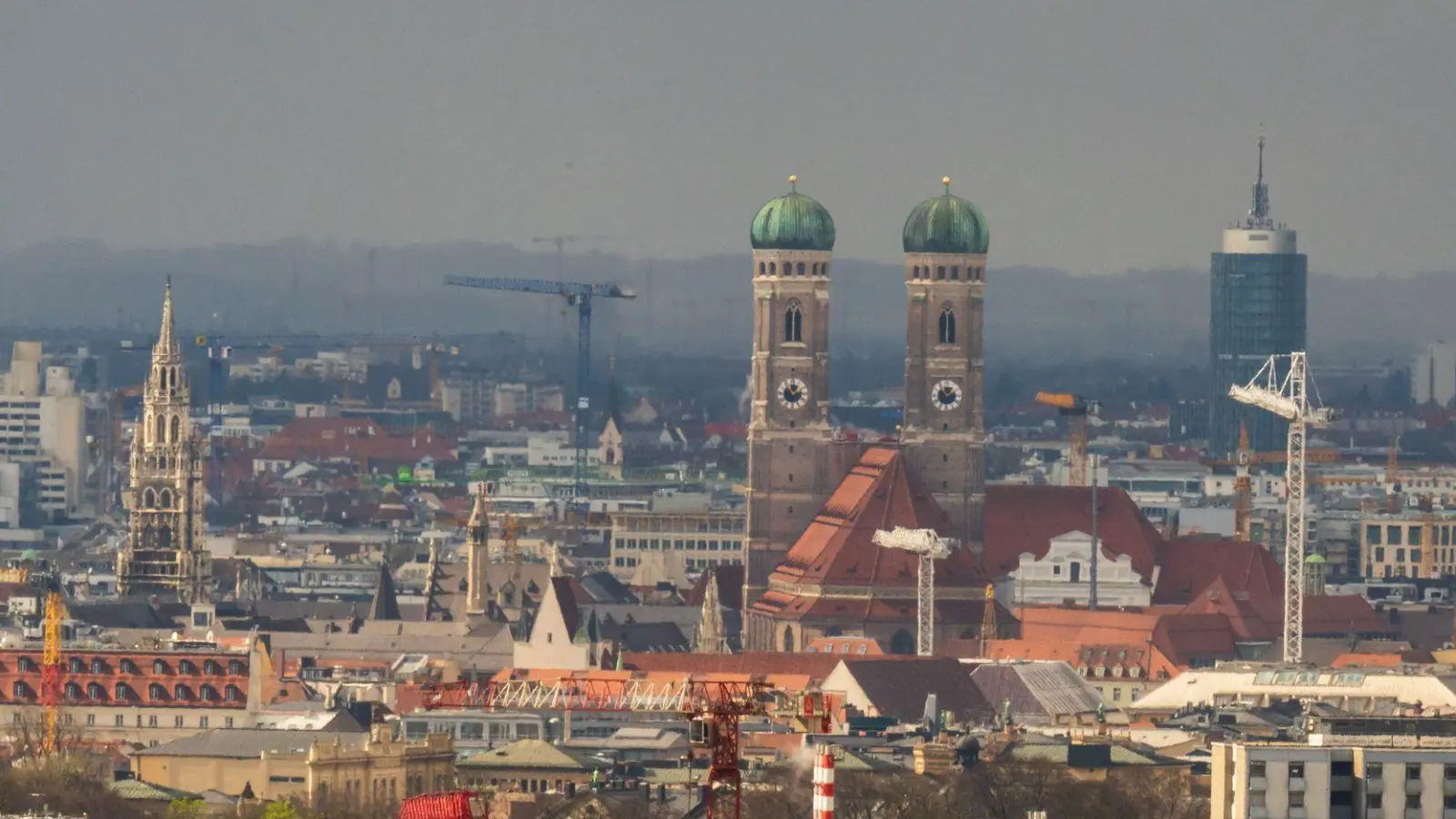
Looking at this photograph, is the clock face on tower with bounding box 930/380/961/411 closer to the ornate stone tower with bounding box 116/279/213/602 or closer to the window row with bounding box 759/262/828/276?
the window row with bounding box 759/262/828/276

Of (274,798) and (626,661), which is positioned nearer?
(274,798)

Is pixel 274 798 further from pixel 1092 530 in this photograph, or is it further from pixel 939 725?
pixel 1092 530

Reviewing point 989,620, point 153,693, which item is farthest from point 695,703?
point 989,620

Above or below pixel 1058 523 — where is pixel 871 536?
below

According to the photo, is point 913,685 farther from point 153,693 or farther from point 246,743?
point 246,743

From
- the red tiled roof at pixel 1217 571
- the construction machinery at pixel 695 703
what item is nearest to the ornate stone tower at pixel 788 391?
the red tiled roof at pixel 1217 571

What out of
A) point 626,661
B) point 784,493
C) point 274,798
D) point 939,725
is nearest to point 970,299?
point 784,493
